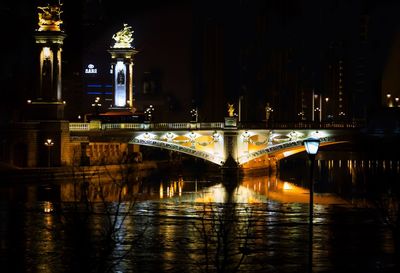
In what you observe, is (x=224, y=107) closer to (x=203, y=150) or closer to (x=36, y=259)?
(x=203, y=150)

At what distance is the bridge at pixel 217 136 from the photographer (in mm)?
78312

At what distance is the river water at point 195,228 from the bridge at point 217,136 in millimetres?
2758

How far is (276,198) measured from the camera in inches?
2501

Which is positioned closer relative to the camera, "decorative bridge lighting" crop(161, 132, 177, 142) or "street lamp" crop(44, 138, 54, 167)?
"street lamp" crop(44, 138, 54, 167)

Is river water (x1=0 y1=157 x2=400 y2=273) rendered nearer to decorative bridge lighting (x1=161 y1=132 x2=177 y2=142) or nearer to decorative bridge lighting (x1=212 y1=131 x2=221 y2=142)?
decorative bridge lighting (x1=161 y1=132 x2=177 y2=142)

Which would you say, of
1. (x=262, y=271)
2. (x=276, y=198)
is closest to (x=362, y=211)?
(x=276, y=198)

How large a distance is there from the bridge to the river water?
2.76m

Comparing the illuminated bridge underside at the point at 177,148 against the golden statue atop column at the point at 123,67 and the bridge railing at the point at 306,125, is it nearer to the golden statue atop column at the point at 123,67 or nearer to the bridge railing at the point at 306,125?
the bridge railing at the point at 306,125

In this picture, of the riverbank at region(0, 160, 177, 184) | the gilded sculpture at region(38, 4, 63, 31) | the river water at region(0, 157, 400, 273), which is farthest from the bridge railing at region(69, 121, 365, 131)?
the gilded sculpture at region(38, 4, 63, 31)

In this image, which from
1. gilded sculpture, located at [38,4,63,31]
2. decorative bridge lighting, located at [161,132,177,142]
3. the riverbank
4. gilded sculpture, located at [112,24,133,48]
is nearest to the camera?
A: the riverbank

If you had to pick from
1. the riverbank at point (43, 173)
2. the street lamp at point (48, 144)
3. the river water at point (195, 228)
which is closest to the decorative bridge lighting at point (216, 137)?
the river water at point (195, 228)

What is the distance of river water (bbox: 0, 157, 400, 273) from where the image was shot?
3456 cm

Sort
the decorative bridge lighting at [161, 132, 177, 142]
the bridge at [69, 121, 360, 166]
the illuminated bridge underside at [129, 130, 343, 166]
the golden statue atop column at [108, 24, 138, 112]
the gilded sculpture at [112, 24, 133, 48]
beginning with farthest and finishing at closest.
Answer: the gilded sculpture at [112, 24, 133, 48], the golden statue atop column at [108, 24, 138, 112], the decorative bridge lighting at [161, 132, 177, 142], the illuminated bridge underside at [129, 130, 343, 166], the bridge at [69, 121, 360, 166]

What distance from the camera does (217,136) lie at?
81.3 metres
